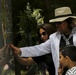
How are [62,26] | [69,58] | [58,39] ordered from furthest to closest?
[58,39], [62,26], [69,58]

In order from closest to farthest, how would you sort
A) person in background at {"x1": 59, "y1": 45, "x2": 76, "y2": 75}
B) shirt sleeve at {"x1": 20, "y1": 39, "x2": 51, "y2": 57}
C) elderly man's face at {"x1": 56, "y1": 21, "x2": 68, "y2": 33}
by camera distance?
person in background at {"x1": 59, "y1": 45, "x2": 76, "y2": 75}, elderly man's face at {"x1": 56, "y1": 21, "x2": 68, "y2": 33}, shirt sleeve at {"x1": 20, "y1": 39, "x2": 51, "y2": 57}

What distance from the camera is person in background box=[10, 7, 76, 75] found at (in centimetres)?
425

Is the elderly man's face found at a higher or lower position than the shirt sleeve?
higher

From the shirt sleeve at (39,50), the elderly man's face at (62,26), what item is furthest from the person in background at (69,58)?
the shirt sleeve at (39,50)

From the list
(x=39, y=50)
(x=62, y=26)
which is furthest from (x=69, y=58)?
(x=39, y=50)

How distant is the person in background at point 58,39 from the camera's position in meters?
4.25

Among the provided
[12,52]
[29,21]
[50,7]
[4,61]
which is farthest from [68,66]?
[50,7]

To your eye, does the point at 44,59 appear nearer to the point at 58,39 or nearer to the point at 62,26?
the point at 58,39

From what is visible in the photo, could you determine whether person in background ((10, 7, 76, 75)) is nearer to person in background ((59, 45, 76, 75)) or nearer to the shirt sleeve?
the shirt sleeve

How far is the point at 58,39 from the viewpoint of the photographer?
4344mm

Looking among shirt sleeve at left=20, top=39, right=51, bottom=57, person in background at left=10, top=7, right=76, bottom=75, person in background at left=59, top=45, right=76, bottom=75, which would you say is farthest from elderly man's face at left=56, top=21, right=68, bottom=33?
person in background at left=59, top=45, right=76, bottom=75

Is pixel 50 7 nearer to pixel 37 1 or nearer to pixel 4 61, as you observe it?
pixel 37 1

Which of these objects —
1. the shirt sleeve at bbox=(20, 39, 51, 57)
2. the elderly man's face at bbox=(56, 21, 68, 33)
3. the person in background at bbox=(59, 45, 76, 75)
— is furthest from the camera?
the shirt sleeve at bbox=(20, 39, 51, 57)

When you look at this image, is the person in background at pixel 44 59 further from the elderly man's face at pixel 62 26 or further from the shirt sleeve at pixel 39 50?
the elderly man's face at pixel 62 26
